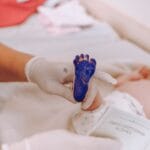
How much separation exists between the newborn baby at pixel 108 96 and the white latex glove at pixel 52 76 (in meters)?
0.05

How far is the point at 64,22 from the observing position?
1713 mm

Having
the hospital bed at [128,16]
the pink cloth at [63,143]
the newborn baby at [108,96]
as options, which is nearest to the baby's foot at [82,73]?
the newborn baby at [108,96]

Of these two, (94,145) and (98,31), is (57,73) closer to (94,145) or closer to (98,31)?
(94,145)

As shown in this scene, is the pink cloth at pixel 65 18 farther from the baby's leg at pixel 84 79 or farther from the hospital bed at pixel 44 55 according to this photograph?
the baby's leg at pixel 84 79

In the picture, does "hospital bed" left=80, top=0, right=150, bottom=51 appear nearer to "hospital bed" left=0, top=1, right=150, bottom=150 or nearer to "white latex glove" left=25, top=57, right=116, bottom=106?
"hospital bed" left=0, top=1, right=150, bottom=150

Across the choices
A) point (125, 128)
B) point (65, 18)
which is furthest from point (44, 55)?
point (125, 128)

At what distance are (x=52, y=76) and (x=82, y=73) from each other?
17 cm

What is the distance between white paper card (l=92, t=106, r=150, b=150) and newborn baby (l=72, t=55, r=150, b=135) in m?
0.02

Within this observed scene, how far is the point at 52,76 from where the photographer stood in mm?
988

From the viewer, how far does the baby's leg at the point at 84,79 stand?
0.84 meters

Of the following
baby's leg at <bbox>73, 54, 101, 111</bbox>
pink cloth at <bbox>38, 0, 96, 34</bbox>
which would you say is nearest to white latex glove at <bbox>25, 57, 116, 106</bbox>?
baby's leg at <bbox>73, 54, 101, 111</bbox>

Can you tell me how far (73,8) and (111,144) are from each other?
1075mm

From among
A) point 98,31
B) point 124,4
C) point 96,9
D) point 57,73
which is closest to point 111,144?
point 57,73

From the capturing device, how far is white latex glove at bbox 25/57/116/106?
0.94m
